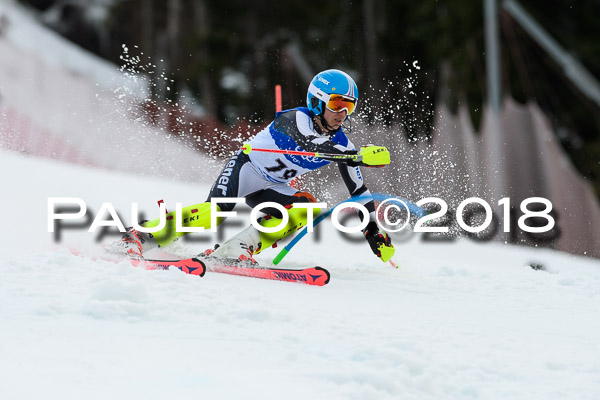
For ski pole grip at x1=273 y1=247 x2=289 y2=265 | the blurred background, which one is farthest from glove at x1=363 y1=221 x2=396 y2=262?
the blurred background

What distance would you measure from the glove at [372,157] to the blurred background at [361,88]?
10.2ft

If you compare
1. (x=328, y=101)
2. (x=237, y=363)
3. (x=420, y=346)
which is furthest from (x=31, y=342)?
(x=328, y=101)

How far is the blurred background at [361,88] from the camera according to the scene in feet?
33.7

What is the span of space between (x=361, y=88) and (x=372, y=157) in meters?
17.0

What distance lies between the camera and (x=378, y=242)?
5301 mm

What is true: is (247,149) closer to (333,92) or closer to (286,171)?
(286,171)

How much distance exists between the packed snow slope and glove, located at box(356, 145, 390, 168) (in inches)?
31.7

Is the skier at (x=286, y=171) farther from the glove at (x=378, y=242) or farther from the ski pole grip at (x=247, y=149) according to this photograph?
the ski pole grip at (x=247, y=149)

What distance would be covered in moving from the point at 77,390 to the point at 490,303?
2.86 metres

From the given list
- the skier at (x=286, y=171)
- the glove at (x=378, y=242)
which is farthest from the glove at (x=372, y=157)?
the glove at (x=378, y=242)

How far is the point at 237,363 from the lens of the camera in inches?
108

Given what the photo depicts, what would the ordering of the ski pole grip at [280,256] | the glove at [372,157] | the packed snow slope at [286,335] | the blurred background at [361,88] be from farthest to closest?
the blurred background at [361,88]
the ski pole grip at [280,256]
the glove at [372,157]
the packed snow slope at [286,335]

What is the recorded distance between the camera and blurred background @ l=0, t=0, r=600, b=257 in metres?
10.3

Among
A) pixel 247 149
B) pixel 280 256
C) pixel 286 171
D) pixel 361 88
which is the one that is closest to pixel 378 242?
→ pixel 280 256
